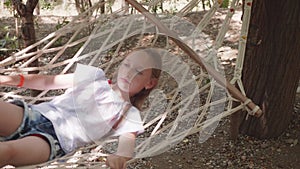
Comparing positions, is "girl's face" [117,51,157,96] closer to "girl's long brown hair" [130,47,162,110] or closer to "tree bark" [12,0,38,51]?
"girl's long brown hair" [130,47,162,110]

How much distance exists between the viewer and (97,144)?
5.36ft

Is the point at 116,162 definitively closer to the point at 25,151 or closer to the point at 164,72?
the point at 25,151

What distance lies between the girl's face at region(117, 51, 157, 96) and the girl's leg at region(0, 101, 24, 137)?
32 centimetres

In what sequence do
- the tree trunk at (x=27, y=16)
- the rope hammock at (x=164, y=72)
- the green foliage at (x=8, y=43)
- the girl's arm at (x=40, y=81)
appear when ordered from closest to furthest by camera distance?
the rope hammock at (x=164, y=72) → the girl's arm at (x=40, y=81) → the tree trunk at (x=27, y=16) → the green foliage at (x=8, y=43)

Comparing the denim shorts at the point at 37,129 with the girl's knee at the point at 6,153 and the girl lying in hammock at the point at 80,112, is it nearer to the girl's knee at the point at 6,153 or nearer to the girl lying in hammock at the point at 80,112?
the girl lying in hammock at the point at 80,112

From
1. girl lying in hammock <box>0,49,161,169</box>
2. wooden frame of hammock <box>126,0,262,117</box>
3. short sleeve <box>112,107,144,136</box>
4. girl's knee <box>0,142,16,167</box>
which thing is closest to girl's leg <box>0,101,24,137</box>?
girl lying in hammock <box>0,49,161,169</box>

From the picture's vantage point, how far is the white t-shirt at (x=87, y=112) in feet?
5.00

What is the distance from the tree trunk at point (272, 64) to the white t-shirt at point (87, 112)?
74 centimetres

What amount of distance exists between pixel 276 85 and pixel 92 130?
35.4 inches

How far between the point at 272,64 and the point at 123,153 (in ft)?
3.11

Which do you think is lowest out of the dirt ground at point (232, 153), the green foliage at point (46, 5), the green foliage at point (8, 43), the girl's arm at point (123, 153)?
the dirt ground at point (232, 153)

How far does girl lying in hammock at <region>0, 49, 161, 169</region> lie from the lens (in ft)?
4.77

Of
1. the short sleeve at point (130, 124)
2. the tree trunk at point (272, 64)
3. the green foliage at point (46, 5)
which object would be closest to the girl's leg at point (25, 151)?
the short sleeve at point (130, 124)

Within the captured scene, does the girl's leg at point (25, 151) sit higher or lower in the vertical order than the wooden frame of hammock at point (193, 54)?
lower
